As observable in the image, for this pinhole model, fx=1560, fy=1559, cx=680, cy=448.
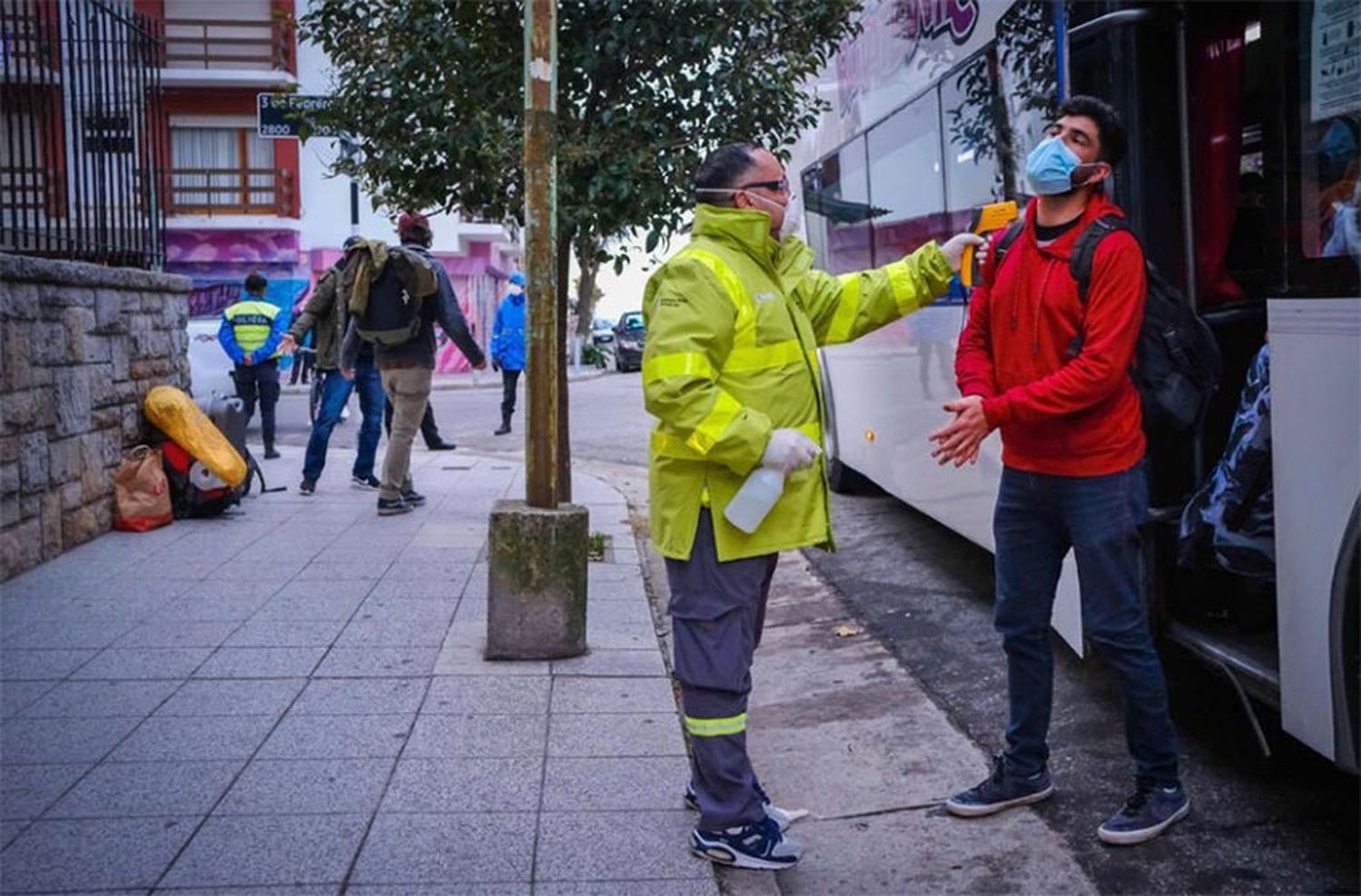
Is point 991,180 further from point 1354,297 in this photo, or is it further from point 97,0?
point 97,0

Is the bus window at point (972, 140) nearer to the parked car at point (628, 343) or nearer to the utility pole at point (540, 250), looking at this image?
the utility pole at point (540, 250)

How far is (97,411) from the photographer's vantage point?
9.10 m

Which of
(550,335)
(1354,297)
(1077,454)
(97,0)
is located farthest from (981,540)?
(97,0)

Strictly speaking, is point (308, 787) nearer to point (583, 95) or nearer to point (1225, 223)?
point (1225, 223)

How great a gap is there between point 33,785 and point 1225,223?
4.18m

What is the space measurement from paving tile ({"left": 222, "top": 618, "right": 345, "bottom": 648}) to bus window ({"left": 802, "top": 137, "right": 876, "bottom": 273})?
4245mm

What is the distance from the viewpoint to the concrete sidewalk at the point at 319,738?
4160 mm

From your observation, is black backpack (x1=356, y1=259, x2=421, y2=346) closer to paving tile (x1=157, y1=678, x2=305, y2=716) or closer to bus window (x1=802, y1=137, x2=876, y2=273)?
bus window (x1=802, y1=137, x2=876, y2=273)

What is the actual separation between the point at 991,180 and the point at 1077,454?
8.65 ft

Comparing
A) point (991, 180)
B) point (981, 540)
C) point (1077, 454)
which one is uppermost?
point (991, 180)

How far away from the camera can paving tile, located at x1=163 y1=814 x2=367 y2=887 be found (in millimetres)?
4051

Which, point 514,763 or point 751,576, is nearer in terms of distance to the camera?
point 751,576

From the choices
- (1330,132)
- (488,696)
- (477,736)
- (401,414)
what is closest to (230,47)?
(401,414)

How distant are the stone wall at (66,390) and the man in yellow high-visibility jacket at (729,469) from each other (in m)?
4.78
